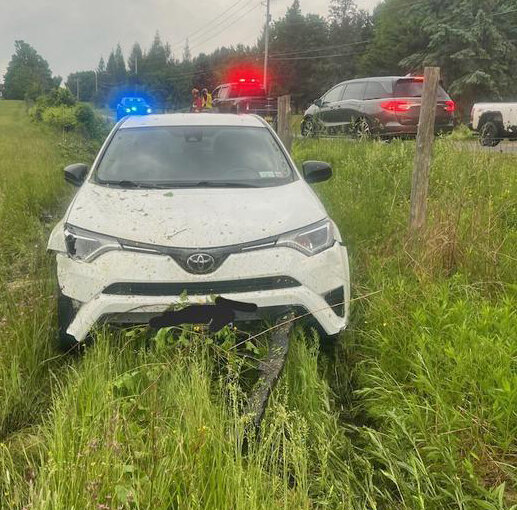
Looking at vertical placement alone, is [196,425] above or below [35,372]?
above

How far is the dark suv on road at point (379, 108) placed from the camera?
36.6 ft

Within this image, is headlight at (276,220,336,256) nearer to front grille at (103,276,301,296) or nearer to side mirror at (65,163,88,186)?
front grille at (103,276,301,296)

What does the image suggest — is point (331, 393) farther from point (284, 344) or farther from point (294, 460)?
point (294, 460)

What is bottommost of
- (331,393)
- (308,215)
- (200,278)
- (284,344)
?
(331,393)

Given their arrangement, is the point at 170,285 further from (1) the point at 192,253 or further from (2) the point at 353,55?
(2) the point at 353,55

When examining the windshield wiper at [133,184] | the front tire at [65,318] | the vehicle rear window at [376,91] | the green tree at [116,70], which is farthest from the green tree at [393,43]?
the green tree at [116,70]

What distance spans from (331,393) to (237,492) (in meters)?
1.20

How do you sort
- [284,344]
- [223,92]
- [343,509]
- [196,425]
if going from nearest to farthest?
[343,509], [196,425], [284,344], [223,92]

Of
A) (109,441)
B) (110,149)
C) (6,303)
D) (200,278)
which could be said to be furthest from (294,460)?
(110,149)

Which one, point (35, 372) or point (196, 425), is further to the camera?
point (35, 372)

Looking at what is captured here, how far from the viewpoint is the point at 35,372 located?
297 cm

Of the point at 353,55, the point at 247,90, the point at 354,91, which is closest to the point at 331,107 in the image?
the point at 354,91

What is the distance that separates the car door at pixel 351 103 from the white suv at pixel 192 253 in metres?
8.79

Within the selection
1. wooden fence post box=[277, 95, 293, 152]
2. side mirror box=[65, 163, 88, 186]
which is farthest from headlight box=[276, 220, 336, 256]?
wooden fence post box=[277, 95, 293, 152]
